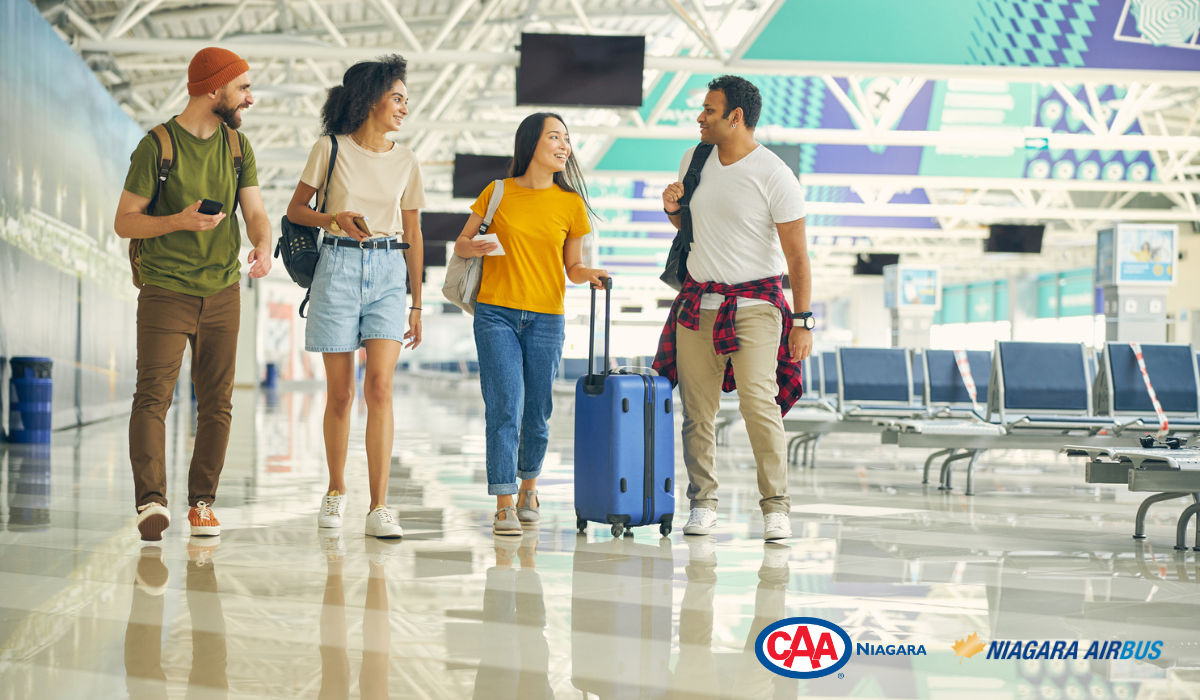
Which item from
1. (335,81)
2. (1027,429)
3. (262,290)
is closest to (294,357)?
(262,290)

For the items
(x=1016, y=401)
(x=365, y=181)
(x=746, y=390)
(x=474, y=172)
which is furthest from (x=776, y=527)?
(x=474, y=172)

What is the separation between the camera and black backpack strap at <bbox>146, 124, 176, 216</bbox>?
3707mm

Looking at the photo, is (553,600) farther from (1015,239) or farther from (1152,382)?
(1015,239)

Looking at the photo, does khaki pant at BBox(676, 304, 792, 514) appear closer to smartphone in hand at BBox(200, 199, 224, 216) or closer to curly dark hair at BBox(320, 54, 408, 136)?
curly dark hair at BBox(320, 54, 408, 136)

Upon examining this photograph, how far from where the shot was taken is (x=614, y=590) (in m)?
3.07

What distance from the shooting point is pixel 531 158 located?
164 inches

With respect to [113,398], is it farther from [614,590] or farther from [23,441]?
[614,590]

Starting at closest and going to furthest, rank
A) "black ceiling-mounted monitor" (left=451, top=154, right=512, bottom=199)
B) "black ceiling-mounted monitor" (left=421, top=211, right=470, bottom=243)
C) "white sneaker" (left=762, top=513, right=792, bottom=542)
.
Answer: "white sneaker" (left=762, top=513, right=792, bottom=542) → "black ceiling-mounted monitor" (left=451, top=154, right=512, bottom=199) → "black ceiling-mounted monitor" (left=421, top=211, right=470, bottom=243)

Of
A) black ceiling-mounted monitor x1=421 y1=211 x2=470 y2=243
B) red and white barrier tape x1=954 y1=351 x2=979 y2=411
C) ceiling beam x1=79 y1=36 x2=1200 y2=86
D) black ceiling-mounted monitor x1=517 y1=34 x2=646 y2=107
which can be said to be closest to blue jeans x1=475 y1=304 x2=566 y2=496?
red and white barrier tape x1=954 y1=351 x2=979 y2=411

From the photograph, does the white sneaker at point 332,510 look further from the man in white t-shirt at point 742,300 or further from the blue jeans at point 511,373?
the man in white t-shirt at point 742,300

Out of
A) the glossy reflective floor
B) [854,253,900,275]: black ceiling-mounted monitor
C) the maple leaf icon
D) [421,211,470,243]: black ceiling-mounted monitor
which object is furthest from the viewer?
[854,253,900,275]: black ceiling-mounted monitor

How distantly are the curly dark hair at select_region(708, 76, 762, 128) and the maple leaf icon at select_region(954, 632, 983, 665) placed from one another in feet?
7.66

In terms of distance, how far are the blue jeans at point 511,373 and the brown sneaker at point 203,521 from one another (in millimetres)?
1059

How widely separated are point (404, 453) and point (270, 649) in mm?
6004
